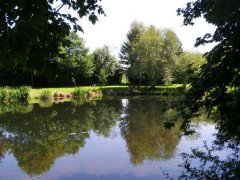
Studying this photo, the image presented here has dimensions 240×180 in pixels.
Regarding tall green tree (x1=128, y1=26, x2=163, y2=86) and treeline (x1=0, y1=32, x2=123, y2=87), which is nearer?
tall green tree (x1=128, y1=26, x2=163, y2=86)

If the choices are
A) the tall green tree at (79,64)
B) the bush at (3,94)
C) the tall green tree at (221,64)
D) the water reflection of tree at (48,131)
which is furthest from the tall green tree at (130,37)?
the tall green tree at (221,64)

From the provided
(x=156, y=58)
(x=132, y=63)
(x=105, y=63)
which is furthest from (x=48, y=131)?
(x=105, y=63)

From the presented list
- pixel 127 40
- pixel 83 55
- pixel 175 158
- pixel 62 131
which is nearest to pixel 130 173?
Result: pixel 175 158

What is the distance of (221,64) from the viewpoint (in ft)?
16.0

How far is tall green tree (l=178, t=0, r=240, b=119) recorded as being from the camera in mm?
4488

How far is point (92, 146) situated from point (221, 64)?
33.5 feet

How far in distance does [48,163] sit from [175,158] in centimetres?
441

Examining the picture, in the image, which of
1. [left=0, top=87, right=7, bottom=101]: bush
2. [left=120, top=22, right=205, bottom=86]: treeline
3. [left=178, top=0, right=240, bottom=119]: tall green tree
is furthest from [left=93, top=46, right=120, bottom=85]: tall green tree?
[left=178, top=0, right=240, bottom=119]: tall green tree

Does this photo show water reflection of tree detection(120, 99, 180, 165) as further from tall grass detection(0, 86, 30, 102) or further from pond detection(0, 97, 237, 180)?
tall grass detection(0, 86, 30, 102)

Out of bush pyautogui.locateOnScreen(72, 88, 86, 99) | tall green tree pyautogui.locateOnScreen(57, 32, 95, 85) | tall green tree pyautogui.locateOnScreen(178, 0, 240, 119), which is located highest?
tall green tree pyautogui.locateOnScreen(57, 32, 95, 85)

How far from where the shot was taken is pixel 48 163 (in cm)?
1166

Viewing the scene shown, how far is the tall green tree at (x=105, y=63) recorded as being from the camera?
51.7 meters

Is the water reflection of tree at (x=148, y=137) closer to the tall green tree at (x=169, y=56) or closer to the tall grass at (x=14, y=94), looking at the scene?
the tall grass at (x=14, y=94)

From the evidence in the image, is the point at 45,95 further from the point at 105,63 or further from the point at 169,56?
the point at 105,63
